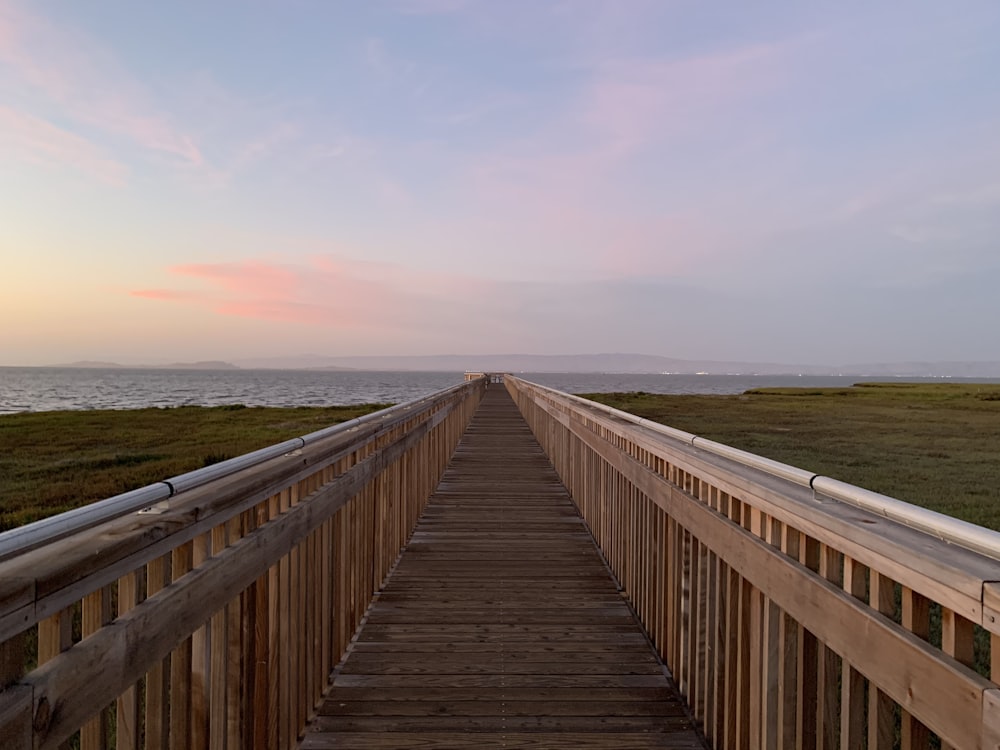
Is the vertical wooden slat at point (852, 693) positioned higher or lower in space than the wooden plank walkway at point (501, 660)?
higher

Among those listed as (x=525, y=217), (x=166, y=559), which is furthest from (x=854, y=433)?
(x=166, y=559)

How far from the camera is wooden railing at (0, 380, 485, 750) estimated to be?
0.99 metres

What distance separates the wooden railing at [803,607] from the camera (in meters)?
1.13

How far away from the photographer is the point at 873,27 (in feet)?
30.1

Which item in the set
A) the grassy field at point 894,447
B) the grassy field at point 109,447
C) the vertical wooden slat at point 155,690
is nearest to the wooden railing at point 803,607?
the vertical wooden slat at point 155,690

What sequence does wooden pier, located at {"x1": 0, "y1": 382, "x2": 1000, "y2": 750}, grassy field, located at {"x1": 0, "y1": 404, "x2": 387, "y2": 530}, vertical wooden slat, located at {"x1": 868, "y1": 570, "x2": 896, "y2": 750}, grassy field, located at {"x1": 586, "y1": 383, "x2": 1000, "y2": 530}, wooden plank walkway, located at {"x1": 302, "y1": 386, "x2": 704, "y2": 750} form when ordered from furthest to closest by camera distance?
grassy field, located at {"x1": 0, "y1": 404, "x2": 387, "y2": 530}, grassy field, located at {"x1": 586, "y1": 383, "x2": 1000, "y2": 530}, wooden plank walkway, located at {"x1": 302, "y1": 386, "x2": 704, "y2": 750}, vertical wooden slat, located at {"x1": 868, "y1": 570, "x2": 896, "y2": 750}, wooden pier, located at {"x1": 0, "y1": 382, "x2": 1000, "y2": 750}

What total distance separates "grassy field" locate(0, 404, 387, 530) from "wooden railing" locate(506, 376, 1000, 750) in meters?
9.09

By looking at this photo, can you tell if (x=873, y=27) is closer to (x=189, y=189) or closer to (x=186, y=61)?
(x=186, y=61)

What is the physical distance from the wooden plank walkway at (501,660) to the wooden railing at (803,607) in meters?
0.26

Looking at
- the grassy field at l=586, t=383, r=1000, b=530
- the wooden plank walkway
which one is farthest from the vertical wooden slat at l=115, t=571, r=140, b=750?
the grassy field at l=586, t=383, r=1000, b=530

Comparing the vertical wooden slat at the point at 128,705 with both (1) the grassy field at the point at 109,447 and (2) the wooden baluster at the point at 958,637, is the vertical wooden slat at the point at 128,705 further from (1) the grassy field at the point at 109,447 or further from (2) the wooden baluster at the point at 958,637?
(1) the grassy field at the point at 109,447

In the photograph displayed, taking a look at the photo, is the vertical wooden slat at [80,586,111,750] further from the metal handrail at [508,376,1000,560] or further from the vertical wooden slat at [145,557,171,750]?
the metal handrail at [508,376,1000,560]

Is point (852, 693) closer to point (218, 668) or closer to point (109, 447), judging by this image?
point (218, 668)

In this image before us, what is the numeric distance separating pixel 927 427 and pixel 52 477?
98.3ft
